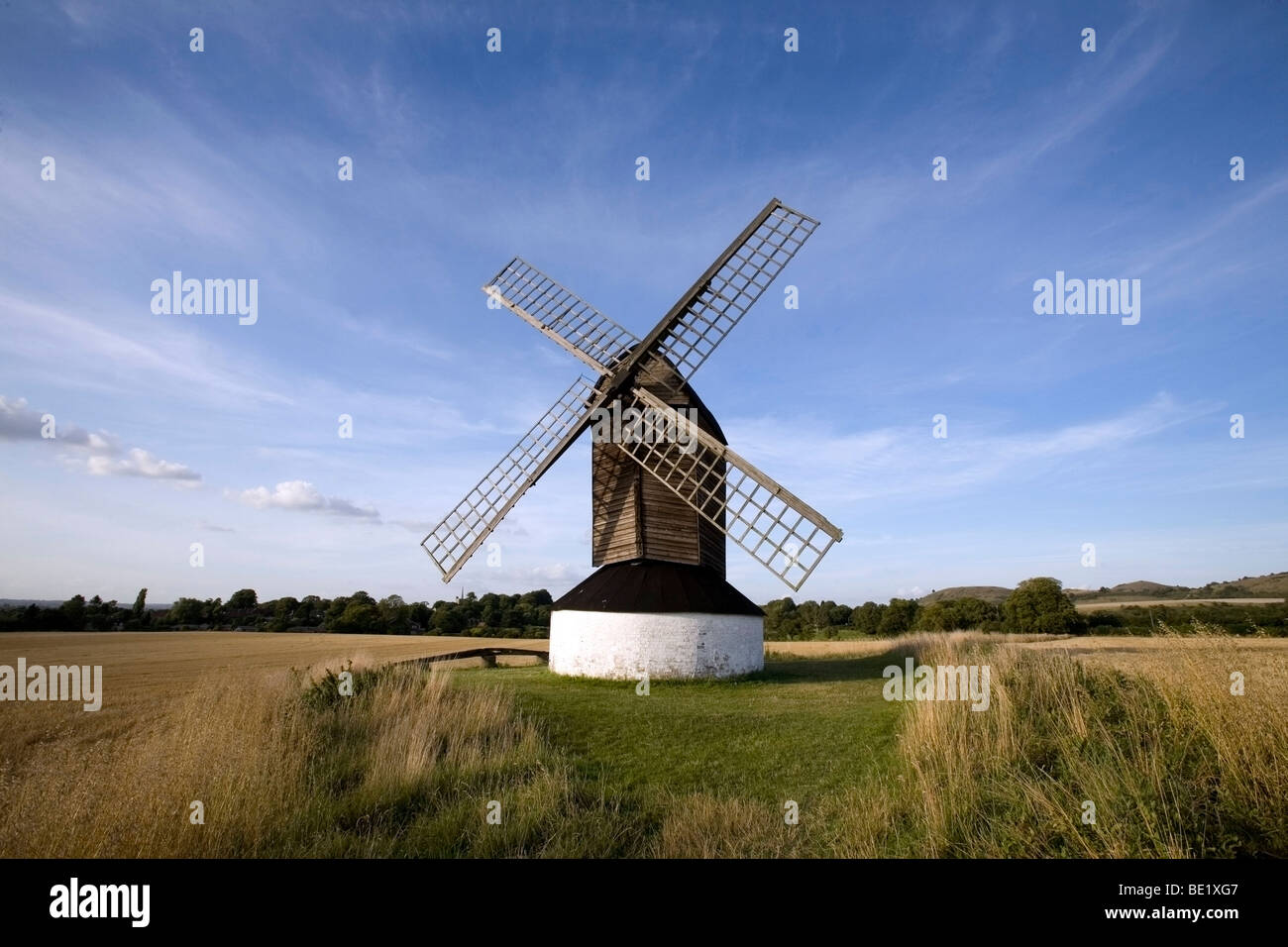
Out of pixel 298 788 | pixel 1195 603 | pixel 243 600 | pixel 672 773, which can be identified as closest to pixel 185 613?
pixel 243 600

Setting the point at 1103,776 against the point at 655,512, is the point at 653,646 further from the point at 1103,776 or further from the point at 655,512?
the point at 1103,776

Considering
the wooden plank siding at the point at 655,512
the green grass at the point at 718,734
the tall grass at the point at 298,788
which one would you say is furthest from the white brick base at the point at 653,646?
the tall grass at the point at 298,788

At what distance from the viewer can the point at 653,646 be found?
57.8 ft

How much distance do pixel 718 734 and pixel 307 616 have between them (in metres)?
55.7

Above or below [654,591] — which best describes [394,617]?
below

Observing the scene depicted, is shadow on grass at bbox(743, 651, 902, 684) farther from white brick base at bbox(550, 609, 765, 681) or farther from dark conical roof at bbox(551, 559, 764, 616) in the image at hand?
dark conical roof at bbox(551, 559, 764, 616)

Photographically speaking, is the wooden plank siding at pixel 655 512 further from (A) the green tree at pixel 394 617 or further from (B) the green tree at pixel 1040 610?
(A) the green tree at pixel 394 617

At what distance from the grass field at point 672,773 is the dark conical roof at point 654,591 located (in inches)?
241

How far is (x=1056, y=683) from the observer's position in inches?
351

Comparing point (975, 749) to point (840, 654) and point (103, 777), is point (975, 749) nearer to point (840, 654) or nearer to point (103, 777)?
point (103, 777)
